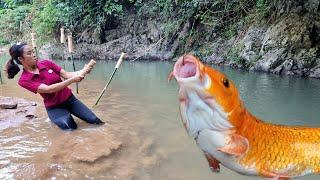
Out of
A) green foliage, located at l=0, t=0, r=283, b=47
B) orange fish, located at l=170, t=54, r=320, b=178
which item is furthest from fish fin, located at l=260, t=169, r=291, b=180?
green foliage, located at l=0, t=0, r=283, b=47

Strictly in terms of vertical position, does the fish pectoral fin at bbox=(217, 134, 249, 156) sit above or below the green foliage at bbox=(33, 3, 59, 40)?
below

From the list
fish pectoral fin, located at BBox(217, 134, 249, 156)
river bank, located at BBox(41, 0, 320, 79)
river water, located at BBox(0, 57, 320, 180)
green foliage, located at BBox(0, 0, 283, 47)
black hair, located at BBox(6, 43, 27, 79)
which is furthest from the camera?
green foliage, located at BBox(0, 0, 283, 47)

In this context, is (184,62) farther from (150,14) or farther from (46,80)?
(150,14)

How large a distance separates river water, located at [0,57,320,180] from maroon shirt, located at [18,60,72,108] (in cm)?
40

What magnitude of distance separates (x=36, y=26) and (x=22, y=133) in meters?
15.9

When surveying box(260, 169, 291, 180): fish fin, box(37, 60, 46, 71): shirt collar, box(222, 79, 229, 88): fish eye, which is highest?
box(222, 79, 229, 88): fish eye

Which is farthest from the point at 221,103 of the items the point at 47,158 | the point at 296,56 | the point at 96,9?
the point at 96,9

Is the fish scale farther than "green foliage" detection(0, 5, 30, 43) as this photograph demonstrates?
No

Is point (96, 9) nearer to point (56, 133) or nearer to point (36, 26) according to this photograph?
point (36, 26)

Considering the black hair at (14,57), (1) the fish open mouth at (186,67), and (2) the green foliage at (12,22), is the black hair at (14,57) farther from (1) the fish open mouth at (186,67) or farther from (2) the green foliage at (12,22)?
(2) the green foliage at (12,22)

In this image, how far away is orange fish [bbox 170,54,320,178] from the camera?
1.63 m

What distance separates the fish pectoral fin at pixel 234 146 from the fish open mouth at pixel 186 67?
392 millimetres

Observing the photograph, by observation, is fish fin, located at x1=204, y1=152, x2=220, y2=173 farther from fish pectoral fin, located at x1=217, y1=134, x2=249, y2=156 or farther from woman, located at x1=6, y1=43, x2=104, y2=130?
woman, located at x1=6, y1=43, x2=104, y2=130

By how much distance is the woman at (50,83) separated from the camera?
4719 millimetres
